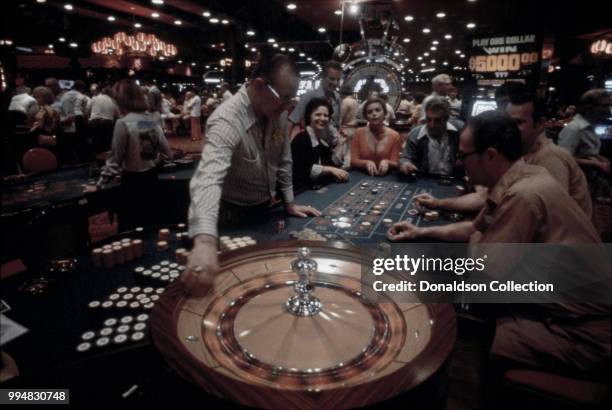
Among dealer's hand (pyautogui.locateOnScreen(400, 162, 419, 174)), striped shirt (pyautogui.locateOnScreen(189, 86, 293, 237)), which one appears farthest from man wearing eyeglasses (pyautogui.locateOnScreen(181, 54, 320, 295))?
dealer's hand (pyautogui.locateOnScreen(400, 162, 419, 174))

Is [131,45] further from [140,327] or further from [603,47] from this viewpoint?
[603,47]

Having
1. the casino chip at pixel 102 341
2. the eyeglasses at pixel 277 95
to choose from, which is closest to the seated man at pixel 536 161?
the eyeglasses at pixel 277 95

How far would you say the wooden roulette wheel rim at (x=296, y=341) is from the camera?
88cm

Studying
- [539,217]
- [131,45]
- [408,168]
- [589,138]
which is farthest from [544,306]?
[131,45]

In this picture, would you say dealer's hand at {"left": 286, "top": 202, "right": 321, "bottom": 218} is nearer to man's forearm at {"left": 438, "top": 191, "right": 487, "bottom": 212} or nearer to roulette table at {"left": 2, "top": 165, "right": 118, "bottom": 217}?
man's forearm at {"left": 438, "top": 191, "right": 487, "bottom": 212}

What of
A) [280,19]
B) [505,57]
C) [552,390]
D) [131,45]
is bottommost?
[552,390]

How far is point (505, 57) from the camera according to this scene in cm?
873

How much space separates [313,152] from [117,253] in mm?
2077

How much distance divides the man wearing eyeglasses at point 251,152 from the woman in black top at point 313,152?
26.1 inches

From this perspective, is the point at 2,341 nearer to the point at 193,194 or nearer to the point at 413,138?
the point at 193,194

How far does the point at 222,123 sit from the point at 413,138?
2.33 m

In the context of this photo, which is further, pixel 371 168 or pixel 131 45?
pixel 131 45

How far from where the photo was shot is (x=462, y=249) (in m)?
2.00

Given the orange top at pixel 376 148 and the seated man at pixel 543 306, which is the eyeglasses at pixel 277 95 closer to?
the seated man at pixel 543 306
